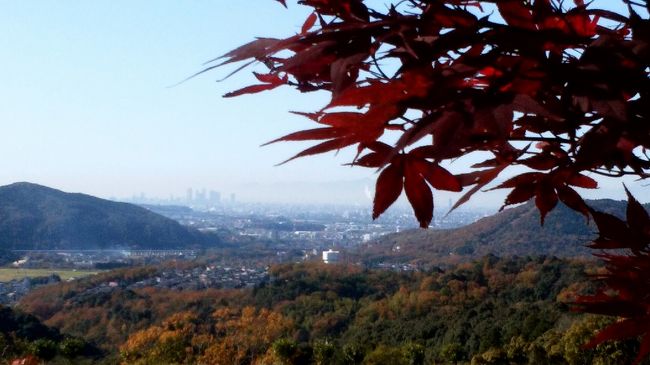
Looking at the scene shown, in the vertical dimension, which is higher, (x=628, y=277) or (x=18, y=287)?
(x=628, y=277)

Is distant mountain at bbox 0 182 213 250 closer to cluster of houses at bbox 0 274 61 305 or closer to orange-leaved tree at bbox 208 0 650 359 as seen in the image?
cluster of houses at bbox 0 274 61 305

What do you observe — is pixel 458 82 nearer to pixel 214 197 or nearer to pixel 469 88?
pixel 469 88

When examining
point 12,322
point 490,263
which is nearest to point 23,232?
point 12,322

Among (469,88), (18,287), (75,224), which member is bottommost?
(18,287)

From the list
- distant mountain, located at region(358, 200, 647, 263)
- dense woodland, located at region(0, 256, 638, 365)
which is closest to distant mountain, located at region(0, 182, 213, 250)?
distant mountain, located at region(358, 200, 647, 263)

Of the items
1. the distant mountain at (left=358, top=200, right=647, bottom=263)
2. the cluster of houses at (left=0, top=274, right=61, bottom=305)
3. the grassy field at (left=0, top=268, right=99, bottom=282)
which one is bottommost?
the cluster of houses at (left=0, top=274, right=61, bottom=305)

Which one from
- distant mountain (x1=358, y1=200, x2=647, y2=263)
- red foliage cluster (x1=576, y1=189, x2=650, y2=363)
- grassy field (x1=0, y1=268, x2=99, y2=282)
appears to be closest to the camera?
red foliage cluster (x1=576, y1=189, x2=650, y2=363)

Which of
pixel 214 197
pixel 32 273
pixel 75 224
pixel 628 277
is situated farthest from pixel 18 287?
pixel 214 197
